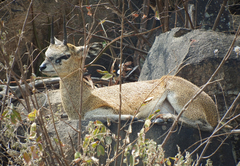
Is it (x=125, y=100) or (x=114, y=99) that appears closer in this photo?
(x=125, y=100)

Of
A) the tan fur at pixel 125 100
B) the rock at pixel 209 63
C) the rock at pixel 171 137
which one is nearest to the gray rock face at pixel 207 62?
the rock at pixel 209 63

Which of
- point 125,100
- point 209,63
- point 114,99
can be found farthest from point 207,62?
point 114,99

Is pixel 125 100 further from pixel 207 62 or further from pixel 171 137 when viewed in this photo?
pixel 207 62

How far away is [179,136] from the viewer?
4.09 m

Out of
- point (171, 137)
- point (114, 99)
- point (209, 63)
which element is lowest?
point (171, 137)

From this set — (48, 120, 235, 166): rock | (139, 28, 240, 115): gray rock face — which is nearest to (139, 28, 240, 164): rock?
(139, 28, 240, 115): gray rock face

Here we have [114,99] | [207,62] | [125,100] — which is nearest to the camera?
[125,100]

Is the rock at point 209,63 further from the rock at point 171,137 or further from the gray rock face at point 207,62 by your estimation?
the rock at point 171,137

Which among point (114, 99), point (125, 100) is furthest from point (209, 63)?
point (114, 99)

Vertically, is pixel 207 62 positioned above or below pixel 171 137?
above

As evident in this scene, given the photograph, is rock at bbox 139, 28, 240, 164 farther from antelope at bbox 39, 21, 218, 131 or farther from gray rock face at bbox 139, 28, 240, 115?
antelope at bbox 39, 21, 218, 131

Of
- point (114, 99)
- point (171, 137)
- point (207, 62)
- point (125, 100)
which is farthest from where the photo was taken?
point (207, 62)

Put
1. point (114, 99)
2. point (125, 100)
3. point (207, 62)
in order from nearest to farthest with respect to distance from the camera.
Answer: point (125, 100) < point (114, 99) < point (207, 62)

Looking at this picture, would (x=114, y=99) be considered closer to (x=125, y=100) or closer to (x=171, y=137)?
(x=125, y=100)
